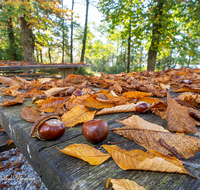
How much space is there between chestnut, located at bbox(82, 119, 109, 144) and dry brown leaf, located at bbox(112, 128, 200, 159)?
0.11 metres

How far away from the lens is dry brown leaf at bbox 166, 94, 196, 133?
2.31 ft

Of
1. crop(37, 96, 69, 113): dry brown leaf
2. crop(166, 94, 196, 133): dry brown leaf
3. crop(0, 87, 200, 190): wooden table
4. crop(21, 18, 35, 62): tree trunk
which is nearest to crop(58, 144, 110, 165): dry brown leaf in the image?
crop(0, 87, 200, 190): wooden table

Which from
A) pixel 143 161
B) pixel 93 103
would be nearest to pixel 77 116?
pixel 93 103

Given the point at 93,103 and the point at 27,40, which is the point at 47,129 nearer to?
the point at 93,103

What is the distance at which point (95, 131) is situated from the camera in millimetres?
576

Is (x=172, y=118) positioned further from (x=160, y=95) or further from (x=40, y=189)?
(x=40, y=189)

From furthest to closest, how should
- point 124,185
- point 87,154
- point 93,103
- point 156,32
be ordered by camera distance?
point 156,32
point 93,103
point 87,154
point 124,185

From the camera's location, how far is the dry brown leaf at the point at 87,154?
49cm

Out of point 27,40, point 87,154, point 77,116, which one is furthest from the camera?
point 27,40

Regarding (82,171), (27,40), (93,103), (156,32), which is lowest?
(82,171)

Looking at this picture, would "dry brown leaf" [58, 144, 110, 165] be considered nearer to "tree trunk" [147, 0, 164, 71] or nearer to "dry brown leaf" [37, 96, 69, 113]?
"dry brown leaf" [37, 96, 69, 113]

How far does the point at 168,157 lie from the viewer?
493 millimetres

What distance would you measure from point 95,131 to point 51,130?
0.63 ft

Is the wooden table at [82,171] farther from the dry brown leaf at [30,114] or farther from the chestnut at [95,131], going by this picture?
the dry brown leaf at [30,114]
